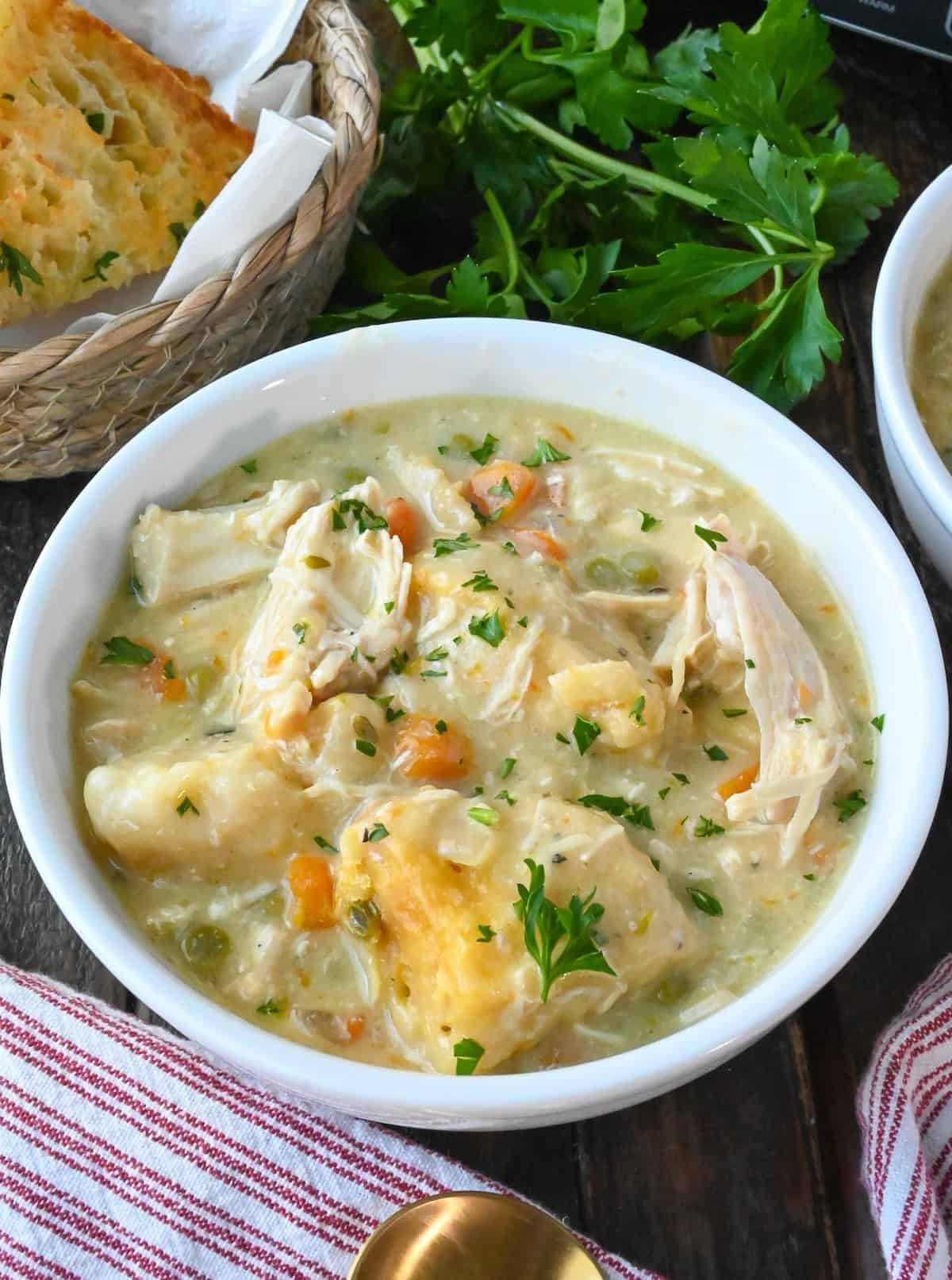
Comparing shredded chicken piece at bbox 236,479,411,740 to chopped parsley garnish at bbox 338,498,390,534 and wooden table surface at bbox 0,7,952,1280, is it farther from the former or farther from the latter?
wooden table surface at bbox 0,7,952,1280

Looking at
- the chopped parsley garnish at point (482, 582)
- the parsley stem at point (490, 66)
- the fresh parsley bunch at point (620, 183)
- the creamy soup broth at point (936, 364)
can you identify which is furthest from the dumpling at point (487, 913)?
the parsley stem at point (490, 66)

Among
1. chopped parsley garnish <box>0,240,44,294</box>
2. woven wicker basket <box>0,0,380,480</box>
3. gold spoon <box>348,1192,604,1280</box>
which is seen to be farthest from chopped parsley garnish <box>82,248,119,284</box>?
gold spoon <box>348,1192,604,1280</box>

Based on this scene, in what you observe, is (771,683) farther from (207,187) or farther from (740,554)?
(207,187)

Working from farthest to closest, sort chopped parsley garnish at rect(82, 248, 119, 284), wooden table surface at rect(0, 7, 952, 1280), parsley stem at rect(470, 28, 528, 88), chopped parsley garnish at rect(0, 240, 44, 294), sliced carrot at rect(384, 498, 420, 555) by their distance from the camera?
1. parsley stem at rect(470, 28, 528, 88)
2. chopped parsley garnish at rect(82, 248, 119, 284)
3. chopped parsley garnish at rect(0, 240, 44, 294)
4. sliced carrot at rect(384, 498, 420, 555)
5. wooden table surface at rect(0, 7, 952, 1280)

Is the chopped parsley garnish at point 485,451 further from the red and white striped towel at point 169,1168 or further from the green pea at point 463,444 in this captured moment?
the red and white striped towel at point 169,1168

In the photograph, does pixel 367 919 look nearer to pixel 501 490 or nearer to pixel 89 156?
pixel 501 490

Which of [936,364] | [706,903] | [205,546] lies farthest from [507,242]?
[706,903]
